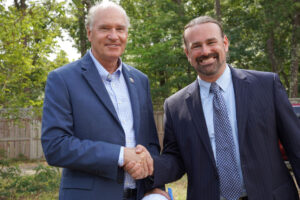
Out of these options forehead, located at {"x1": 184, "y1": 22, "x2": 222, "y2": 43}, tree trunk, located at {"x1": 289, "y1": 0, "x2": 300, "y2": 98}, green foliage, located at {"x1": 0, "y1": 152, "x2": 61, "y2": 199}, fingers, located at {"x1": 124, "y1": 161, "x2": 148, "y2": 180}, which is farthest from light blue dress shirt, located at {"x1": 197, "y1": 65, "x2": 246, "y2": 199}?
tree trunk, located at {"x1": 289, "y1": 0, "x2": 300, "y2": 98}

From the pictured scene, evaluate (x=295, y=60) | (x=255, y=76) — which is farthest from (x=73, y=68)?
(x=295, y=60)

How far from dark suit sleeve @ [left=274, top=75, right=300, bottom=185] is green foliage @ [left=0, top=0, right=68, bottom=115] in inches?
201

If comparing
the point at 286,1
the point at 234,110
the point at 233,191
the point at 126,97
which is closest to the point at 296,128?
the point at 234,110

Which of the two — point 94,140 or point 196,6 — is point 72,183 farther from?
point 196,6

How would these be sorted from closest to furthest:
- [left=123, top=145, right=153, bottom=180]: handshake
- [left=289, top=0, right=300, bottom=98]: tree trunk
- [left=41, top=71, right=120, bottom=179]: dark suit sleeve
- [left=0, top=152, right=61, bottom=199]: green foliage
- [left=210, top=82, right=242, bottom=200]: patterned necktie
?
[left=41, top=71, right=120, bottom=179]: dark suit sleeve → [left=123, top=145, right=153, bottom=180]: handshake → [left=210, top=82, right=242, bottom=200]: patterned necktie → [left=0, top=152, right=61, bottom=199]: green foliage → [left=289, top=0, right=300, bottom=98]: tree trunk

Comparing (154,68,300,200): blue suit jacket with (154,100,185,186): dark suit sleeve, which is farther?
(154,100,185,186): dark suit sleeve

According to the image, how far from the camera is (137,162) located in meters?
2.56

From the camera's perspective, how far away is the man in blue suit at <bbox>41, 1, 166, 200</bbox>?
245cm

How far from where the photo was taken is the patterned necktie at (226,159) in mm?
2652

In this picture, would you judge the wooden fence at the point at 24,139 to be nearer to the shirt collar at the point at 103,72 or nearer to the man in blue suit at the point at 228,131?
the man in blue suit at the point at 228,131

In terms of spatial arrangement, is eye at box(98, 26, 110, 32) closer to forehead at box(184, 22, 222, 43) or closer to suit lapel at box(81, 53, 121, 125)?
suit lapel at box(81, 53, 121, 125)

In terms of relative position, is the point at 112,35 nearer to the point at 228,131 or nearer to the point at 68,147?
the point at 68,147

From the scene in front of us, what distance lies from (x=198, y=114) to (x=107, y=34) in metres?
1.09

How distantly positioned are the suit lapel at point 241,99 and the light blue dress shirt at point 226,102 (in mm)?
60
